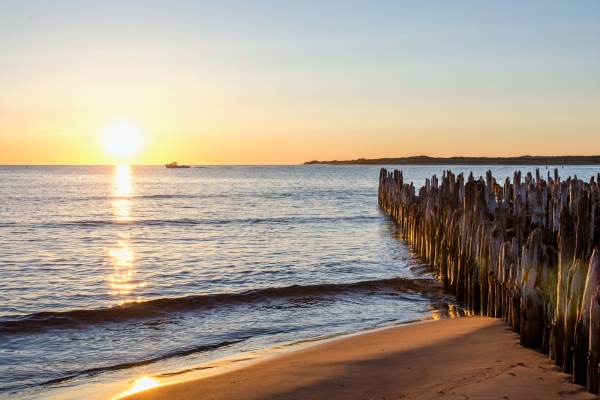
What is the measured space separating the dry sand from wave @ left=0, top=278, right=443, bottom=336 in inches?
161

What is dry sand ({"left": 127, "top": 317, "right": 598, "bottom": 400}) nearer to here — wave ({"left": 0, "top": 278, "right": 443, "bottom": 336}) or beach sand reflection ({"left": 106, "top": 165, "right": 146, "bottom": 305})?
wave ({"left": 0, "top": 278, "right": 443, "bottom": 336})

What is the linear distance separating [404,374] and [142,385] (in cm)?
301

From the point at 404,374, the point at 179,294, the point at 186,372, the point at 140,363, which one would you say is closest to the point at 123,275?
the point at 179,294

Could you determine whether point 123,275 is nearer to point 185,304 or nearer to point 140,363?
point 185,304

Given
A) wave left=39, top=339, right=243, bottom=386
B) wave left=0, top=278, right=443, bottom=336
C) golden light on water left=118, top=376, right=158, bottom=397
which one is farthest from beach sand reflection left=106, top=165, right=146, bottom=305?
golden light on water left=118, top=376, right=158, bottom=397

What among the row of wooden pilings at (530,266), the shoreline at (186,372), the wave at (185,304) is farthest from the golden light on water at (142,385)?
the row of wooden pilings at (530,266)

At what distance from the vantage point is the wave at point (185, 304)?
10491 mm

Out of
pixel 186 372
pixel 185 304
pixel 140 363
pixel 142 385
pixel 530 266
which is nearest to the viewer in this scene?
pixel 142 385

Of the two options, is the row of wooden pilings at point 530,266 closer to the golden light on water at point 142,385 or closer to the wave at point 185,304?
the wave at point 185,304

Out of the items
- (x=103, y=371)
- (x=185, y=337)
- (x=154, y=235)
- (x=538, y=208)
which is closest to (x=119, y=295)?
(x=185, y=337)

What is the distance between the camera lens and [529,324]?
294 inches

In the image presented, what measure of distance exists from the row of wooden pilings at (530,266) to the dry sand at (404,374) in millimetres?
303

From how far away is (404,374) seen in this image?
6961mm

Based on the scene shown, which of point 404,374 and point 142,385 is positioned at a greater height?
point 404,374
